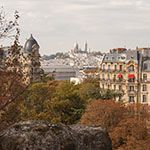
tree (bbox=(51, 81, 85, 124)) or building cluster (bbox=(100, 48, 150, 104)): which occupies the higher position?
building cluster (bbox=(100, 48, 150, 104))

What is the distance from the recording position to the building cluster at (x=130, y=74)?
6819 cm

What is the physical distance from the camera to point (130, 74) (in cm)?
6950

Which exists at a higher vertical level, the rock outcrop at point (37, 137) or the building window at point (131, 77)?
the building window at point (131, 77)

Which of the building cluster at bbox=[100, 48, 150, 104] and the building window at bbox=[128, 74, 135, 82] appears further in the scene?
the building window at bbox=[128, 74, 135, 82]

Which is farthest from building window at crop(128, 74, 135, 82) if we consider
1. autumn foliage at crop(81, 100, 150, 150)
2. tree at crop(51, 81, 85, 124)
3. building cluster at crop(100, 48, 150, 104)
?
autumn foliage at crop(81, 100, 150, 150)

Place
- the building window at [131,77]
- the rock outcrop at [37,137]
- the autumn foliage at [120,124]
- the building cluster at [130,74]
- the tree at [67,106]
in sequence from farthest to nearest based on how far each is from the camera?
the building window at [131,77], the building cluster at [130,74], the tree at [67,106], the autumn foliage at [120,124], the rock outcrop at [37,137]

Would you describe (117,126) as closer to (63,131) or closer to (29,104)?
(29,104)

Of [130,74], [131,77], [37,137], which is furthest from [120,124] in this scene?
[130,74]

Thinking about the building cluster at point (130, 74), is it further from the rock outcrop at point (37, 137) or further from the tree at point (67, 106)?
the rock outcrop at point (37, 137)

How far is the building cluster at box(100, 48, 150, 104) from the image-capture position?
224 feet

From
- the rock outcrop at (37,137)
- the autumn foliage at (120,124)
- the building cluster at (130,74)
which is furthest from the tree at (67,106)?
the rock outcrop at (37,137)

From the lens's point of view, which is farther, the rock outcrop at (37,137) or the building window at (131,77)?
the building window at (131,77)

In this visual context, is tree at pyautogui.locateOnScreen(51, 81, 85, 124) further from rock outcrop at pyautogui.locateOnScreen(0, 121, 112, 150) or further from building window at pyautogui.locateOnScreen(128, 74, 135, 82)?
rock outcrop at pyautogui.locateOnScreen(0, 121, 112, 150)

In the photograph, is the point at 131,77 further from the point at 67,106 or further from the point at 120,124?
the point at 120,124
